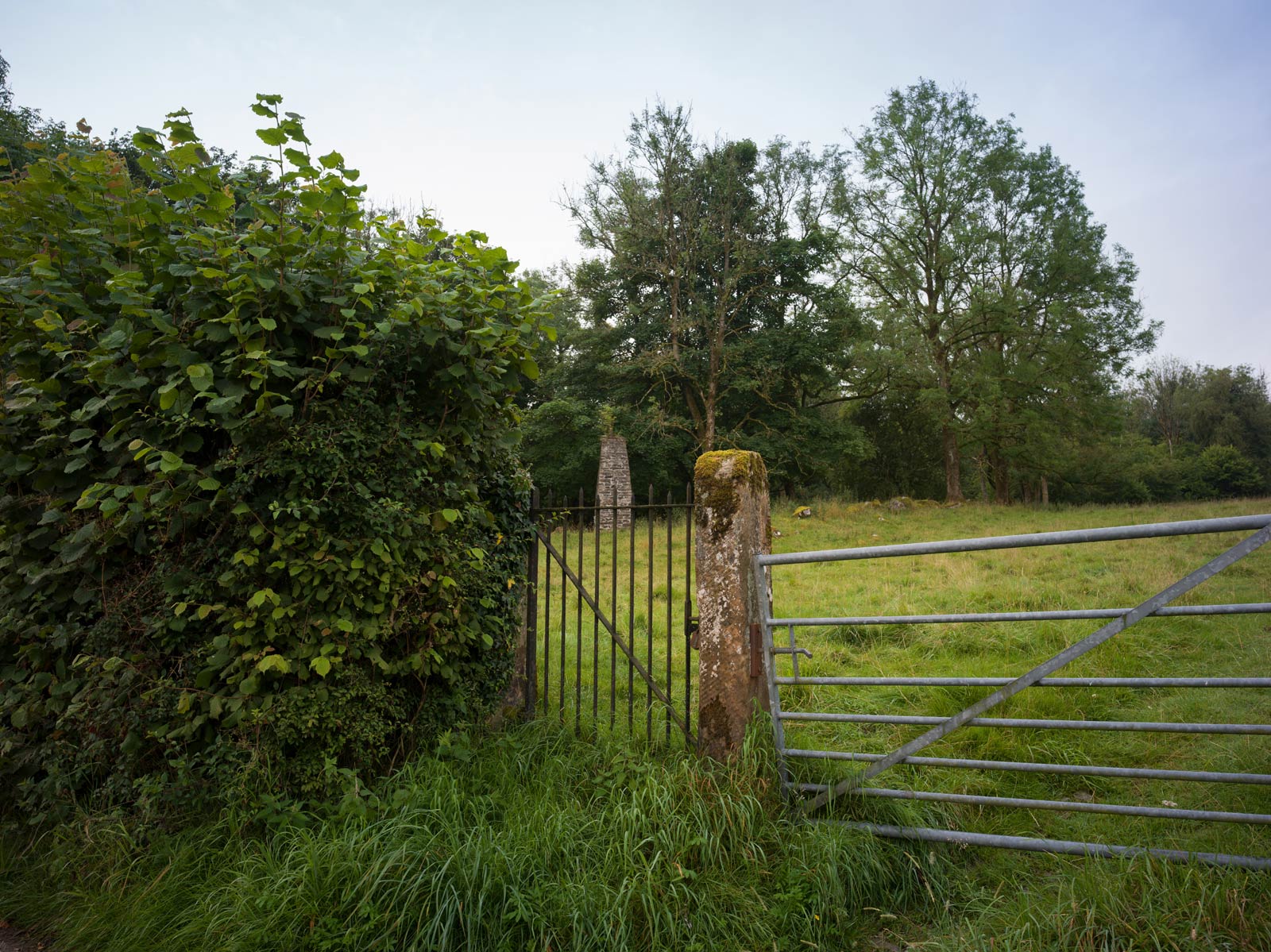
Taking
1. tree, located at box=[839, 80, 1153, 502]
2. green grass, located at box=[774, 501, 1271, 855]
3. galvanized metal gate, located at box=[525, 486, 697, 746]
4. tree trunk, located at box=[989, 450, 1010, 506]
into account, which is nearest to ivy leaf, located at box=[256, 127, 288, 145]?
galvanized metal gate, located at box=[525, 486, 697, 746]

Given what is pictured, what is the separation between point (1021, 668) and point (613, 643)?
3.57 metres

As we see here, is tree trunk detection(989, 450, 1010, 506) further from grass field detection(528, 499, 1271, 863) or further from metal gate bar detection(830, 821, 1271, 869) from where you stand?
metal gate bar detection(830, 821, 1271, 869)

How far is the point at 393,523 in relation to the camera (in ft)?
11.0

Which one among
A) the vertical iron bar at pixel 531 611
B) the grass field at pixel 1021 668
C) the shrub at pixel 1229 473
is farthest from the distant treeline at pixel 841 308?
the vertical iron bar at pixel 531 611

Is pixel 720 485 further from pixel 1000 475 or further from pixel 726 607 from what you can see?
pixel 1000 475

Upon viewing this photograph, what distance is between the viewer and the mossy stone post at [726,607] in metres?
3.68

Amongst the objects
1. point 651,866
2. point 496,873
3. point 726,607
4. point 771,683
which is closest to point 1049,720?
point 771,683

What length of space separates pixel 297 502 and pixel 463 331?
3.98ft

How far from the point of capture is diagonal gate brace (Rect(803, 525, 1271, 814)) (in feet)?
8.53

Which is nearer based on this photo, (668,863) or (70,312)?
(668,863)

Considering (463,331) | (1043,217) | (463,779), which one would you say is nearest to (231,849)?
(463,779)

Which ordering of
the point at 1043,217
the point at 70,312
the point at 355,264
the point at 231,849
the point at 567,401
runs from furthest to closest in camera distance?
the point at 1043,217, the point at 567,401, the point at 70,312, the point at 355,264, the point at 231,849

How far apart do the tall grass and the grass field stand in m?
0.49

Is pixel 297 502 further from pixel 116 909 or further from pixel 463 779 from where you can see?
pixel 116 909
